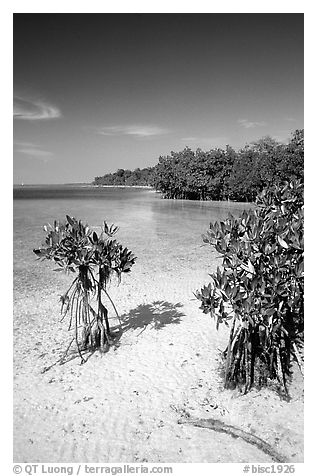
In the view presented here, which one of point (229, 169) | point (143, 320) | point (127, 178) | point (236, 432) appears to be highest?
point (127, 178)

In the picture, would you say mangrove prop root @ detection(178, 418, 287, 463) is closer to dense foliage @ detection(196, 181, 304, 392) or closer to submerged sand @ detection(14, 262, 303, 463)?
submerged sand @ detection(14, 262, 303, 463)

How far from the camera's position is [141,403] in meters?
4.35

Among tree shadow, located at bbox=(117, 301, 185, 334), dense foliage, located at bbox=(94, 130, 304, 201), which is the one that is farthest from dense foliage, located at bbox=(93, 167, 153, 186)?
tree shadow, located at bbox=(117, 301, 185, 334)

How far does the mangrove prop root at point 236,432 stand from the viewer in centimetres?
355

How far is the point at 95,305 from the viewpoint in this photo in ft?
25.8

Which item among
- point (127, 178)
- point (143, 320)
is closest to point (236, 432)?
point (143, 320)

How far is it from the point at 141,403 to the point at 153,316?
2.89 metres

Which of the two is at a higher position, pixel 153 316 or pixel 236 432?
pixel 153 316

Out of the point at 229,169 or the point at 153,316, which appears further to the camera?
the point at 229,169

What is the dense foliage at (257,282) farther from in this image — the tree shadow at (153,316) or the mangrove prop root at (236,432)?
the tree shadow at (153,316)

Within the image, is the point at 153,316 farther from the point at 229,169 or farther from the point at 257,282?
the point at 229,169

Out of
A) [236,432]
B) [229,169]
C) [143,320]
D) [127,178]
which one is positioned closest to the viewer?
[236,432]

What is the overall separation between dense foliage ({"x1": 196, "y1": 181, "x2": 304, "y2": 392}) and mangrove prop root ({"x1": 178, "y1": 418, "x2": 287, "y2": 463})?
697 mm
